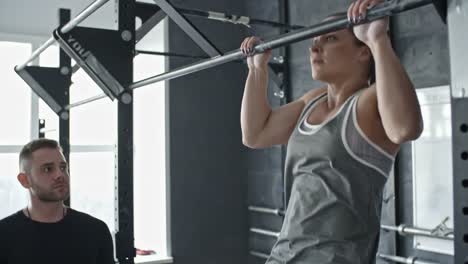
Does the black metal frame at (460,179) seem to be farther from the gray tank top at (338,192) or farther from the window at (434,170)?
the window at (434,170)

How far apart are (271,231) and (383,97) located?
109 inches

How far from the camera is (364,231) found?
1177 millimetres

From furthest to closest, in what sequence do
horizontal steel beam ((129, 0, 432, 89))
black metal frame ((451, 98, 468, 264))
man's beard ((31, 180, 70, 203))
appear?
man's beard ((31, 180, 70, 203)) < horizontal steel beam ((129, 0, 432, 89)) < black metal frame ((451, 98, 468, 264))

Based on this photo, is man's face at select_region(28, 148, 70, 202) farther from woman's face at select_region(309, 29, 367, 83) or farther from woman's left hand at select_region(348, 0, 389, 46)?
woman's left hand at select_region(348, 0, 389, 46)

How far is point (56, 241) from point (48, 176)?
290 mm

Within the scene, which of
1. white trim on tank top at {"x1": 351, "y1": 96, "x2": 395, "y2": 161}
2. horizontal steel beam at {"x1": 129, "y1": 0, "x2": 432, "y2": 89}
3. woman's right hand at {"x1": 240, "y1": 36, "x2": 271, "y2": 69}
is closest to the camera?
horizontal steel beam at {"x1": 129, "y1": 0, "x2": 432, "y2": 89}

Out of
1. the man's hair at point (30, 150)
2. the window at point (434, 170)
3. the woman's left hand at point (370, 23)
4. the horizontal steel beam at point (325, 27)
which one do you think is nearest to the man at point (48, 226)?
the man's hair at point (30, 150)

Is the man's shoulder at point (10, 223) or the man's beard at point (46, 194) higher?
the man's beard at point (46, 194)

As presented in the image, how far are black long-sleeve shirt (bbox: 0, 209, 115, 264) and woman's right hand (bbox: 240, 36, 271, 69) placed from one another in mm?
1174

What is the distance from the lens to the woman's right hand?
143 centimetres

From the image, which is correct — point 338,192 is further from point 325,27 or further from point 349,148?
Answer: point 325,27

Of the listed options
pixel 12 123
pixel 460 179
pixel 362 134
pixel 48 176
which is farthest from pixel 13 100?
pixel 460 179

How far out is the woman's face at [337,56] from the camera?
1.23 metres

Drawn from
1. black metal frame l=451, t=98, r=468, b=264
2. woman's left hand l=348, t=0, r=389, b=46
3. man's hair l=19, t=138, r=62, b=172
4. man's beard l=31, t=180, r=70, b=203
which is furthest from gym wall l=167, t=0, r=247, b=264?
black metal frame l=451, t=98, r=468, b=264
